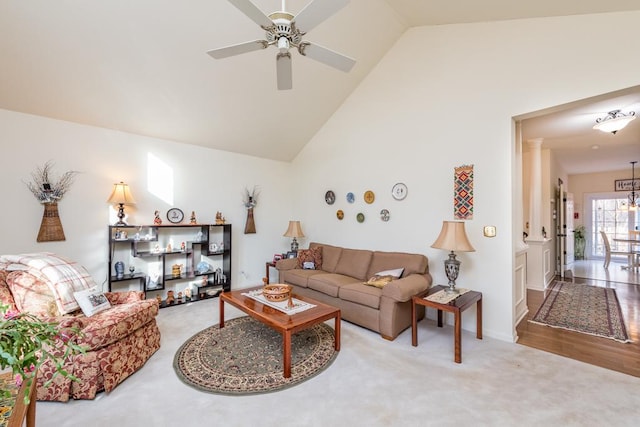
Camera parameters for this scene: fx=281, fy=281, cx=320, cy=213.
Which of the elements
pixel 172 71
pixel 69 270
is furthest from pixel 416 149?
pixel 69 270

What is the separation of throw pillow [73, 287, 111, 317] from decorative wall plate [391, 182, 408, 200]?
370 cm

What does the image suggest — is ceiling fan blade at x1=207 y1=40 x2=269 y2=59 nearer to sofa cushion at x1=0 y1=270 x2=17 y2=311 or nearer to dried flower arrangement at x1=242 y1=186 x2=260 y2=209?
sofa cushion at x1=0 y1=270 x2=17 y2=311

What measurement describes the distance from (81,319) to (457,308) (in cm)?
332

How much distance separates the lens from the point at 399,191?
4.16 meters

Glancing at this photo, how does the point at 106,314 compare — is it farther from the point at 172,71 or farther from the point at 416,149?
the point at 416,149

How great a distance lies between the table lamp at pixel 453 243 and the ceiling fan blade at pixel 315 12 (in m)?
2.36

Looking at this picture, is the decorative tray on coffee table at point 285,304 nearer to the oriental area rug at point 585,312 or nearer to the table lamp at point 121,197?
the table lamp at point 121,197

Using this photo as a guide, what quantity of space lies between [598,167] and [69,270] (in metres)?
11.6

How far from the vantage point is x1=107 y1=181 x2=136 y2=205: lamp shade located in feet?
12.4

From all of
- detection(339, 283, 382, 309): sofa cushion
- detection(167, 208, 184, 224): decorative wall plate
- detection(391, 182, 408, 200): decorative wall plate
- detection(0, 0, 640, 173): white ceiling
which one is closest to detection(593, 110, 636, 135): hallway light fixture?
detection(0, 0, 640, 173): white ceiling

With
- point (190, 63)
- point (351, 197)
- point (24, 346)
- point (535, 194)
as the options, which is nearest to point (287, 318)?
point (24, 346)

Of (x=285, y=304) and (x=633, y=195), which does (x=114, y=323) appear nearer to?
(x=285, y=304)

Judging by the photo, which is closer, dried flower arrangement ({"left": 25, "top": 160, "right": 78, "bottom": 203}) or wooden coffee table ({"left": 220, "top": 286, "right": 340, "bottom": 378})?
wooden coffee table ({"left": 220, "top": 286, "right": 340, "bottom": 378})

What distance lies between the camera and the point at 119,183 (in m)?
3.98
